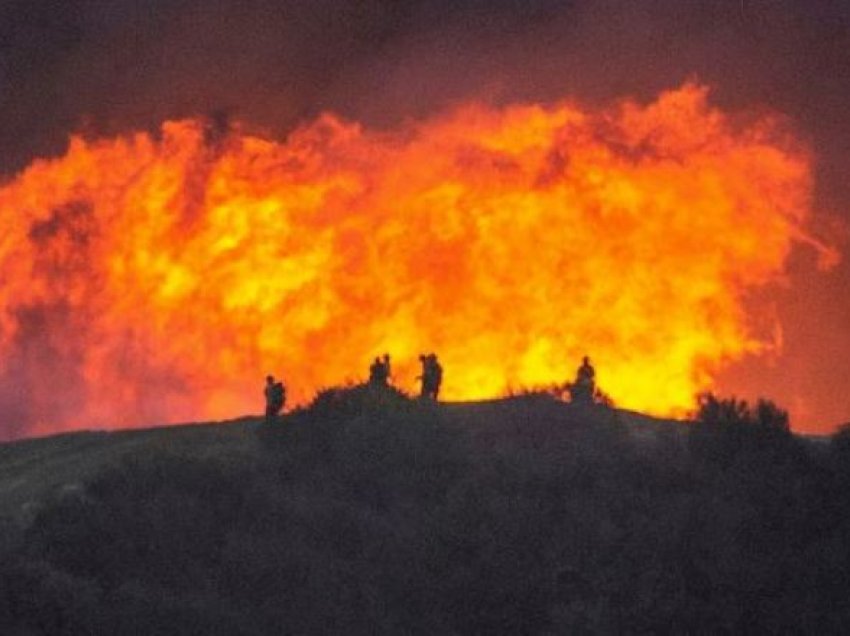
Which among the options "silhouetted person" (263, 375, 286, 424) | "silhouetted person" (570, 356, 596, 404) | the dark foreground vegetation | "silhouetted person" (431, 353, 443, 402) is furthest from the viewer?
"silhouetted person" (431, 353, 443, 402)

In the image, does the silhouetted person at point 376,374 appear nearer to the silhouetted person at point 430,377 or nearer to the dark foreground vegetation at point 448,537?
the silhouetted person at point 430,377

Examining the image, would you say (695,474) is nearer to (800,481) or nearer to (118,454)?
(800,481)

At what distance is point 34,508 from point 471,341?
3372 centimetres

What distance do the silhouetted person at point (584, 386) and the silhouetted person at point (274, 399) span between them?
372 inches

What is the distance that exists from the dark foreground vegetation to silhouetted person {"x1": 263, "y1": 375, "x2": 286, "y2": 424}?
199 centimetres

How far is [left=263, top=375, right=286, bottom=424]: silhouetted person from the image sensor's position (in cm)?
6206

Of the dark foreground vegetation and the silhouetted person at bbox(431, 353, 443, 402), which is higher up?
the silhouetted person at bbox(431, 353, 443, 402)

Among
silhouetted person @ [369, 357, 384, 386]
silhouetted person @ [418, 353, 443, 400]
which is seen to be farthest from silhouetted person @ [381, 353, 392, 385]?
silhouetted person @ [418, 353, 443, 400]

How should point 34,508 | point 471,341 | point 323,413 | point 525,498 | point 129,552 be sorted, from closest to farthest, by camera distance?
point 129,552 → point 525,498 → point 34,508 → point 323,413 → point 471,341

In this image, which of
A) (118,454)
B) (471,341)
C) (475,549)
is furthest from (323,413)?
(471,341)

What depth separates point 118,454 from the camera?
207ft

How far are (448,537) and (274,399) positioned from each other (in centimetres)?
1226

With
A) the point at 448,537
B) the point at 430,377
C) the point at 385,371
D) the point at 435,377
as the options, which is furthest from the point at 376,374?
the point at 448,537

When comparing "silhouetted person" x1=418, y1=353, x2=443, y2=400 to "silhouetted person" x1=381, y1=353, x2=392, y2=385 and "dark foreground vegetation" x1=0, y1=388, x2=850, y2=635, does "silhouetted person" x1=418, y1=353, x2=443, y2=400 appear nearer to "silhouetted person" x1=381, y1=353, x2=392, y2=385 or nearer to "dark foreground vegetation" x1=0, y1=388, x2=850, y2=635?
"silhouetted person" x1=381, y1=353, x2=392, y2=385
